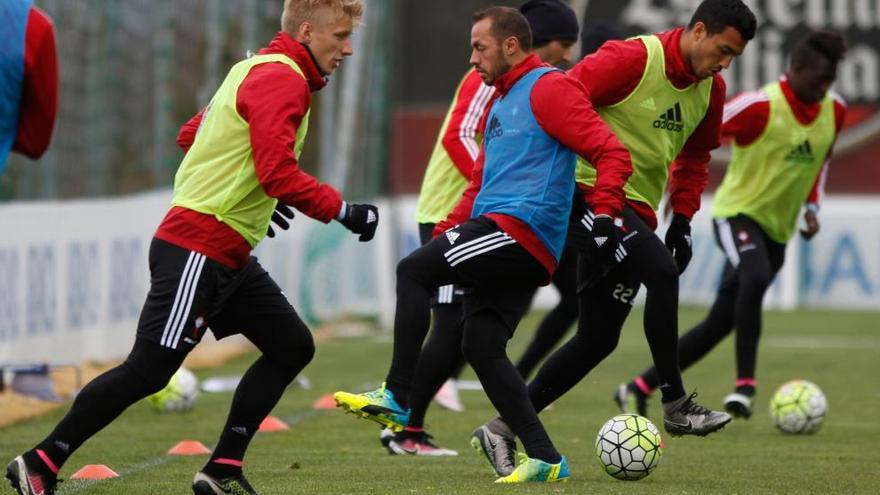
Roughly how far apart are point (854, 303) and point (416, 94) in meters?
8.91

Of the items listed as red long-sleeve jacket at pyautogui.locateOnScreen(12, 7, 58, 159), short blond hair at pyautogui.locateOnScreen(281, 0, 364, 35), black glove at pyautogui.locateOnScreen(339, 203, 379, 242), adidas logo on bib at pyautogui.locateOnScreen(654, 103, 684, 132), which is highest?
short blond hair at pyautogui.locateOnScreen(281, 0, 364, 35)

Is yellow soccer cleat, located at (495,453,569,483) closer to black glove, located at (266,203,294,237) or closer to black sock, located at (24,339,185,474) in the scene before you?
black glove, located at (266,203,294,237)

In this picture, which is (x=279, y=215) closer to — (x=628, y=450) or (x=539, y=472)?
(x=539, y=472)

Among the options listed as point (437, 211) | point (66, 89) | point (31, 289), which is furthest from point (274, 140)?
point (66, 89)

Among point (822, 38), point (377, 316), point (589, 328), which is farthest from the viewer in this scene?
point (377, 316)

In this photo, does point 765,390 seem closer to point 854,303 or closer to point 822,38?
point 822,38

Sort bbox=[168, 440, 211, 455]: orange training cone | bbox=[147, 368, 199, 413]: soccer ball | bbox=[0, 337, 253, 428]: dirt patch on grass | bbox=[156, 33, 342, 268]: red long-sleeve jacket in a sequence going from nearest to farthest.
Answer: bbox=[156, 33, 342, 268]: red long-sleeve jacket
bbox=[168, 440, 211, 455]: orange training cone
bbox=[0, 337, 253, 428]: dirt patch on grass
bbox=[147, 368, 199, 413]: soccer ball

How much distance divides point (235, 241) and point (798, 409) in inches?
172

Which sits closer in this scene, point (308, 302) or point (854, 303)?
point (308, 302)

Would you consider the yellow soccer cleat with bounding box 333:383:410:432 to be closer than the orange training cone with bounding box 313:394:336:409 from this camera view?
Yes

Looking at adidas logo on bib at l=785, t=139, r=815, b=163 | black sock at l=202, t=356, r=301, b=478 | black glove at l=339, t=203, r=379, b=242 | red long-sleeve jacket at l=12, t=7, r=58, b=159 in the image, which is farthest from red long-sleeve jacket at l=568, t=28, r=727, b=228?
adidas logo on bib at l=785, t=139, r=815, b=163

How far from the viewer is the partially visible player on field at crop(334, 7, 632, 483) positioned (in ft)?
21.8

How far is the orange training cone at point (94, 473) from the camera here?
287 inches

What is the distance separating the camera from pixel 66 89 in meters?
14.0
